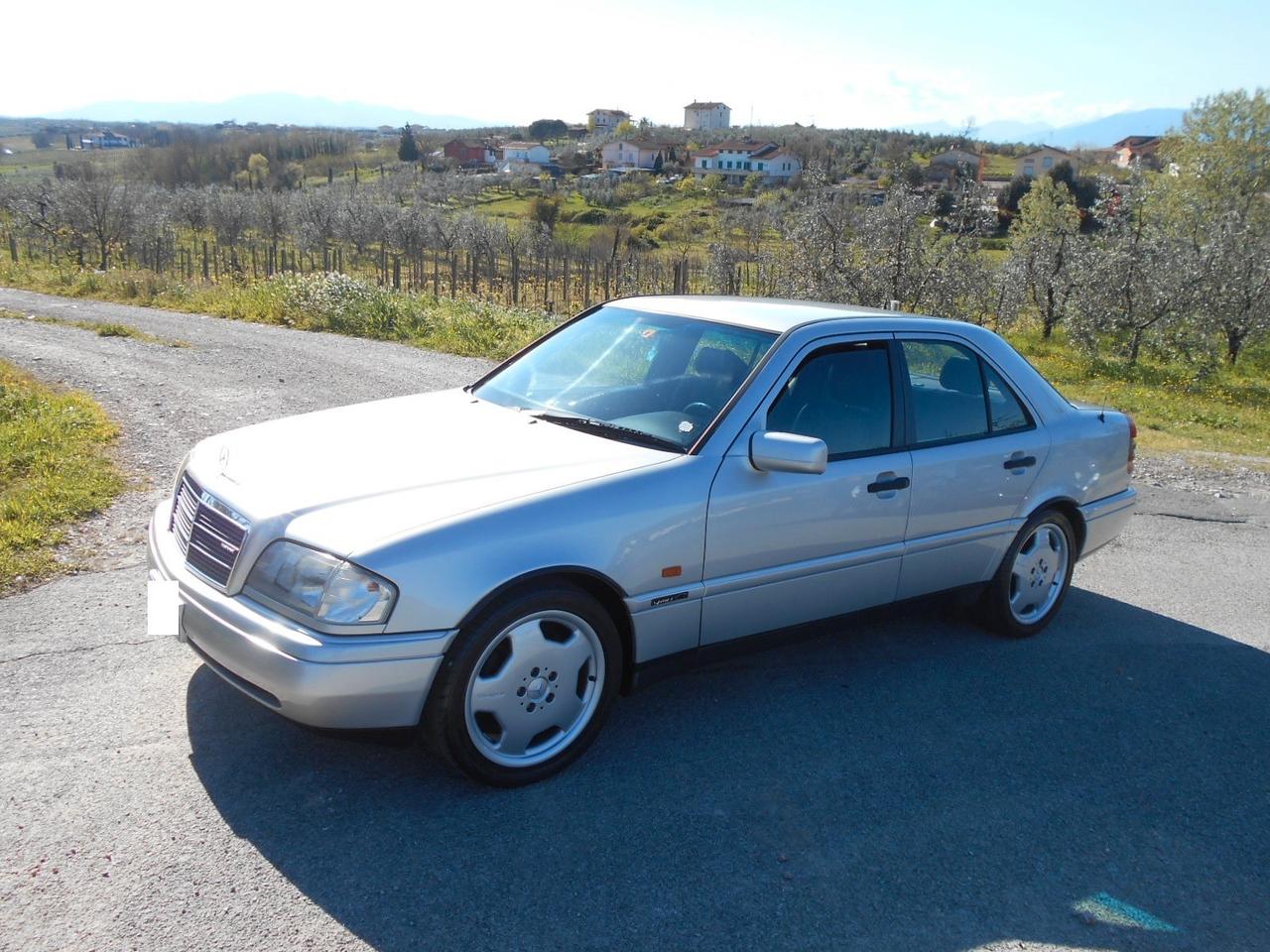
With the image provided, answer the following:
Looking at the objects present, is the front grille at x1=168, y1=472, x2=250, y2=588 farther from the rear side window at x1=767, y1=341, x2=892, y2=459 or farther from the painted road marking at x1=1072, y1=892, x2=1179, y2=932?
the painted road marking at x1=1072, y1=892, x2=1179, y2=932

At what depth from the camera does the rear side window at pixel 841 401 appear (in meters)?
4.11

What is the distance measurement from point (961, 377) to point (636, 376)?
5.57 feet

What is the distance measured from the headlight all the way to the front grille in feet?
0.86

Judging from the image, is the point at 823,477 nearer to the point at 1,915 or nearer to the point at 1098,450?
the point at 1098,450

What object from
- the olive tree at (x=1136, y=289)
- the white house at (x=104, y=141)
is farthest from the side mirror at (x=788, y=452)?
the white house at (x=104, y=141)

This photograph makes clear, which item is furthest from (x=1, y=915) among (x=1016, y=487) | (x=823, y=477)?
(x=1016, y=487)

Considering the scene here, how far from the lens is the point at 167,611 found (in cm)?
341

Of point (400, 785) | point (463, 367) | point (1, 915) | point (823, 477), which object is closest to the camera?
point (1, 915)

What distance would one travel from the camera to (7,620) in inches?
174

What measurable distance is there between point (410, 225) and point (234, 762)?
156 feet

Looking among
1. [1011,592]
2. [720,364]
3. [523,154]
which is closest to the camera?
[720,364]

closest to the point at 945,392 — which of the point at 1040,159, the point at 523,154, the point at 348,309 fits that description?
the point at 348,309

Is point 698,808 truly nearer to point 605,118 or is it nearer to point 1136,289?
point 1136,289

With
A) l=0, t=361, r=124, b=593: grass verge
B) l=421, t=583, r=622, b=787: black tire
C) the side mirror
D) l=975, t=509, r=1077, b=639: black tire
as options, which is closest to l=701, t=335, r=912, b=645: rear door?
the side mirror
